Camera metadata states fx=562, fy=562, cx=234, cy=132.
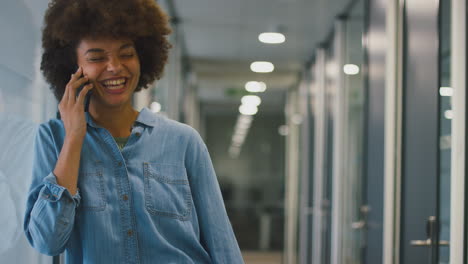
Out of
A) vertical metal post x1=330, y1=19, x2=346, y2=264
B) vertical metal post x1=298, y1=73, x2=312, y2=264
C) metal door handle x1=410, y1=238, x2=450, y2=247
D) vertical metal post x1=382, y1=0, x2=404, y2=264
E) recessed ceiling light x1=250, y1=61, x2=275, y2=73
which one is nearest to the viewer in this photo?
metal door handle x1=410, y1=238, x2=450, y2=247

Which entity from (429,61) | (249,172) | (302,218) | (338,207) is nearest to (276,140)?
(249,172)

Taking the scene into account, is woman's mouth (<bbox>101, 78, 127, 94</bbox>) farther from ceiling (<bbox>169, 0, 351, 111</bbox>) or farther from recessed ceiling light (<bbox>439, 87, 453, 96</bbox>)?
ceiling (<bbox>169, 0, 351, 111</bbox>)

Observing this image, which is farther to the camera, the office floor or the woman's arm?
the office floor

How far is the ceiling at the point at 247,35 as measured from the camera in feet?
16.3

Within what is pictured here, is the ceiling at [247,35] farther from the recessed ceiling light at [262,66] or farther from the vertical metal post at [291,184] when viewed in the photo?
the vertical metal post at [291,184]

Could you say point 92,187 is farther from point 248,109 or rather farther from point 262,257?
point 248,109

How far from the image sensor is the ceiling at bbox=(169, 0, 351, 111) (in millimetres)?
4957

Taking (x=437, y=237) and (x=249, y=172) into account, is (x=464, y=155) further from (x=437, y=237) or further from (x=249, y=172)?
(x=249, y=172)

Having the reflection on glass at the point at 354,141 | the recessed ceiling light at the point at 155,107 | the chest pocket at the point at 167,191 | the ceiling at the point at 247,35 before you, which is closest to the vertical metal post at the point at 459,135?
the chest pocket at the point at 167,191

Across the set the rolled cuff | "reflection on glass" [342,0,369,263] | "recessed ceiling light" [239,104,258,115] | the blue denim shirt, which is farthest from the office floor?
the rolled cuff

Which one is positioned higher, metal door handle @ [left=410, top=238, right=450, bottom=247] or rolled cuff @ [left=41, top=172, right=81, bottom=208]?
rolled cuff @ [left=41, top=172, right=81, bottom=208]

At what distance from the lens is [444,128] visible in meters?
2.37

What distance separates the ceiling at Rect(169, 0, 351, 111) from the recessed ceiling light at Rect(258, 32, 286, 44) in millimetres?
72

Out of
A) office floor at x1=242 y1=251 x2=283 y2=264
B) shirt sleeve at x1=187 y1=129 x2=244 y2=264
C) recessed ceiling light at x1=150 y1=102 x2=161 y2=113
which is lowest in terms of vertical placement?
office floor at x1=242 y1=251 x2=283 y2=264
